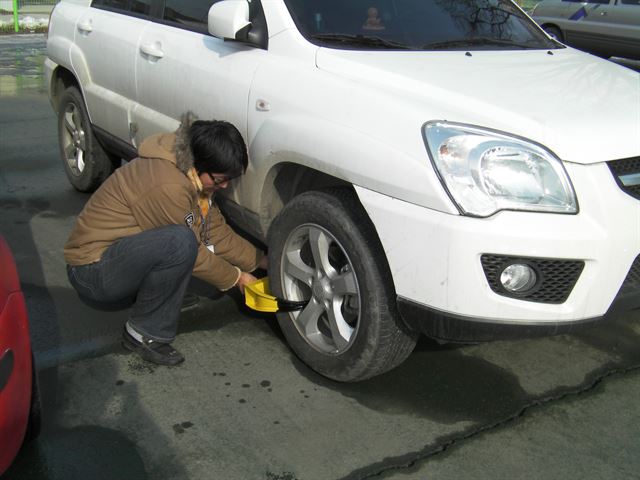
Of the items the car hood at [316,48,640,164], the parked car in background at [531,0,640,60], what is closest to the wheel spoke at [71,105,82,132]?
the car hood at [316,48,640,164]

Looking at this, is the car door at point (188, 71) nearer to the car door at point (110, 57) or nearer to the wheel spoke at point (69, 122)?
the car door at point (110, 57)

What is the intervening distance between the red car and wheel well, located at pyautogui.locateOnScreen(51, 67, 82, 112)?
10.7 ft

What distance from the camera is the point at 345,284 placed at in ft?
9.72

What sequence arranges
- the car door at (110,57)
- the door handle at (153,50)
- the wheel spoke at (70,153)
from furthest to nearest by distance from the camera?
the wheel spoke at (70,153), the car door at (110,57), the door handle at (153,50)

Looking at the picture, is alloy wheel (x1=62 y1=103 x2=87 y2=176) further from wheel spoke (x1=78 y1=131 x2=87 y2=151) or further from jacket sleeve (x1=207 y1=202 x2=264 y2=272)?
jacket sleeve (x1=207 y1=202 x2=264 y2=272)

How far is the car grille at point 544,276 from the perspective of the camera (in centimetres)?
253

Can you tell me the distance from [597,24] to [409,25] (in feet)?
36.2

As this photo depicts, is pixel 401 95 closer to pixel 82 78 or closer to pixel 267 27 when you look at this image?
pixel 267 27

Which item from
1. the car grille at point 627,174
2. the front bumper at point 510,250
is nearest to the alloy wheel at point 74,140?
the front bumper at point 510,250

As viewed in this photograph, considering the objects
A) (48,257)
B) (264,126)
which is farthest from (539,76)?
(48,257)

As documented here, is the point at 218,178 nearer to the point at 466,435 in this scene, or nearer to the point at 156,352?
the point at 156,352

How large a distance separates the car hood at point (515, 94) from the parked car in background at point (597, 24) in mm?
10410

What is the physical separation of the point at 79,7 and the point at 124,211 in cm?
265

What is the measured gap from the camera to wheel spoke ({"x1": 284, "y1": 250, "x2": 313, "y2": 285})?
3193 mm
